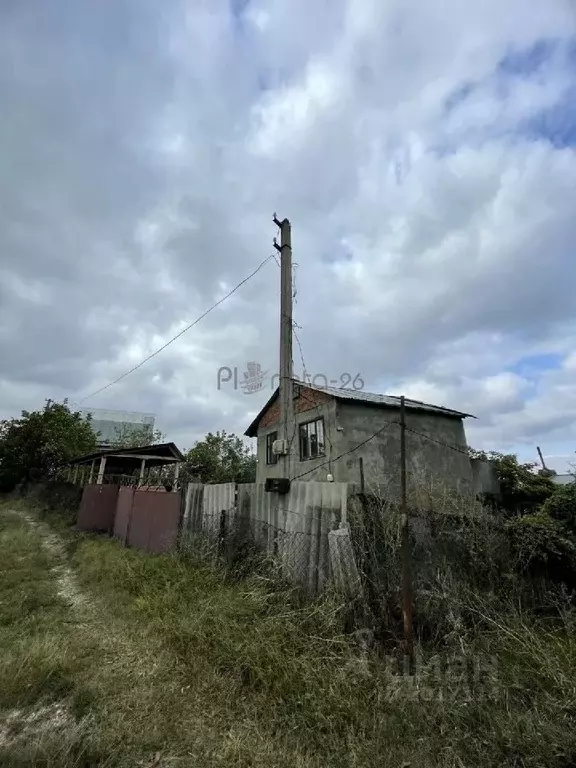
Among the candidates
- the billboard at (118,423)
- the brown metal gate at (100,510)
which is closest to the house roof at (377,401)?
the brown metal gate at (100,510)

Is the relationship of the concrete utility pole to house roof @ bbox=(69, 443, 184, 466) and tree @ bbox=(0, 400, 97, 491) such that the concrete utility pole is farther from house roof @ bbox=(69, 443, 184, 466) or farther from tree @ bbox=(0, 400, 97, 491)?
tree @ bbox=(0, 400, 97, 491)

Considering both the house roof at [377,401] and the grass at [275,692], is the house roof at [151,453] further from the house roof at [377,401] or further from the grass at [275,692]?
the grass at [275,692]

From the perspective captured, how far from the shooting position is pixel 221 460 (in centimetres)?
2988

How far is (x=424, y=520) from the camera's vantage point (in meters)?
5.07

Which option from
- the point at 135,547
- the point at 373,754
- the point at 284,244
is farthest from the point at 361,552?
the point at 135,547

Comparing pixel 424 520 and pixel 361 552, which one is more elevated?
pixel 424 520

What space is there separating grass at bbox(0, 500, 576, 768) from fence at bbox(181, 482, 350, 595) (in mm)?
392

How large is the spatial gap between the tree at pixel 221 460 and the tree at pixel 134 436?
8803 mm

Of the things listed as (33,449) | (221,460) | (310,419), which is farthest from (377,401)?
(33,449)

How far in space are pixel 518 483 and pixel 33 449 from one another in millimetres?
28452

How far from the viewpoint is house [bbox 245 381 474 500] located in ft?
42.8

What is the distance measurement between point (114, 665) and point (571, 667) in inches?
158

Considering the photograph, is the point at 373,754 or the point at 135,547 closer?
the point at 373,754

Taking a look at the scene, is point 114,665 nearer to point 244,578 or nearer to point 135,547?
point 244,578
